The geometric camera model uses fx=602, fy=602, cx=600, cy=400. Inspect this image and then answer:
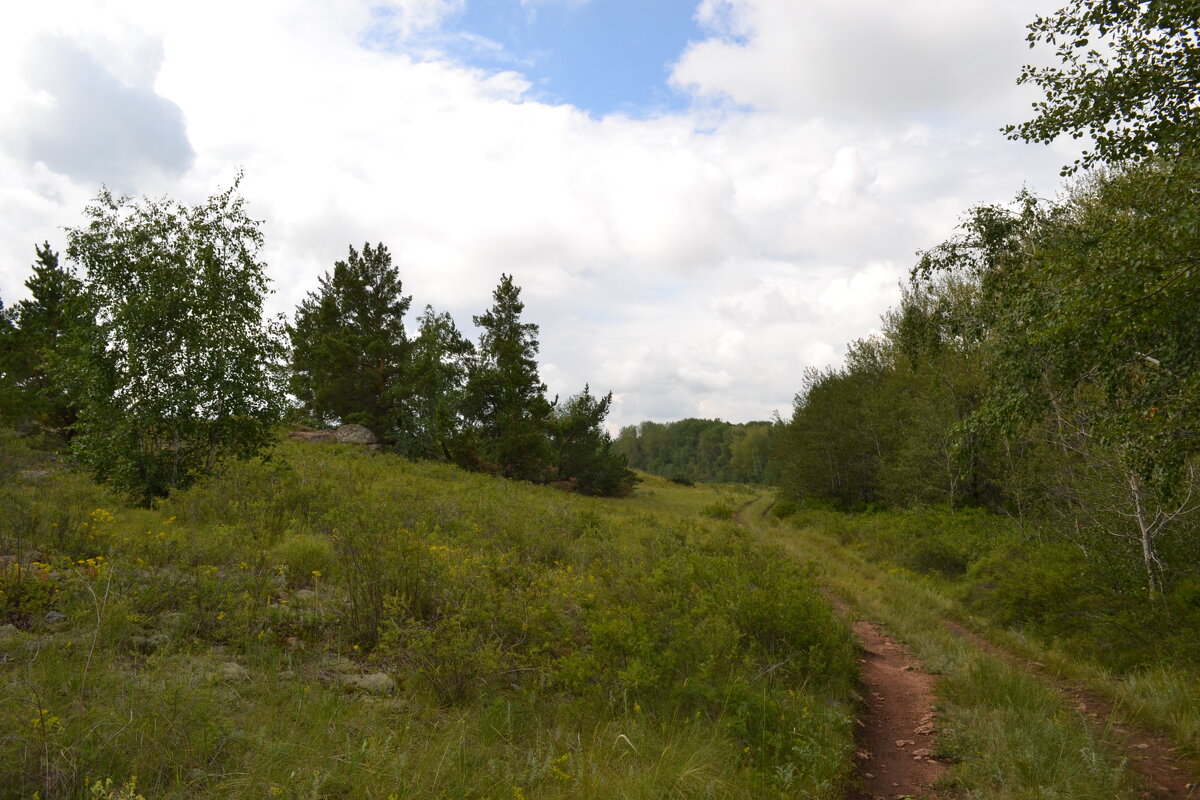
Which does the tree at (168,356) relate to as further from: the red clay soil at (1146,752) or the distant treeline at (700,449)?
the distant treeline at (700,449)

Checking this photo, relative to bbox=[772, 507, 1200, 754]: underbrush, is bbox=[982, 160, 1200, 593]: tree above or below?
above

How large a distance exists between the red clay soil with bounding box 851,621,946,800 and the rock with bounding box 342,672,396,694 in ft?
12.9

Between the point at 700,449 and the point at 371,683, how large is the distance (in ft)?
404

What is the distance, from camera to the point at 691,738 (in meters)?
4.80

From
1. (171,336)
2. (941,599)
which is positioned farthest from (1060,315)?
(171,336)

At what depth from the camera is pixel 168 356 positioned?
12672mm

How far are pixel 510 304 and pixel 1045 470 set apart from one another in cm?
2831

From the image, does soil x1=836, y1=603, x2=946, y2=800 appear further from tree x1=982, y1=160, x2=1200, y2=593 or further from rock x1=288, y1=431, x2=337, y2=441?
rock x1=288, y1=431, x2=337, y2=441

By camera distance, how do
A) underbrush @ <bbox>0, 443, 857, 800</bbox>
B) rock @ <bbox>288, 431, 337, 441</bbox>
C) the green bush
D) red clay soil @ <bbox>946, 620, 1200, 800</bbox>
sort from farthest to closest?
rock @ <bbox>288, 431, 337, 441</bbox>
the green bush
red clay soil @ <bbox>946, 620, 1200, 800</bbox>
underbrush @ <bbox>0, 443, 857, 800</bbox>

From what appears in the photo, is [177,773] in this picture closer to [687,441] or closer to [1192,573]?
[1192,573]

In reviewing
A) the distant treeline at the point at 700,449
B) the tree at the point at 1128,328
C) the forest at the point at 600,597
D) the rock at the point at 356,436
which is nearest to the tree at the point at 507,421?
the rock at the point at 356,436

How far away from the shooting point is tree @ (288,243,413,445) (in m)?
32.3

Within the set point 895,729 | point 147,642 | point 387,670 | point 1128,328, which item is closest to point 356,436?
point 147,642

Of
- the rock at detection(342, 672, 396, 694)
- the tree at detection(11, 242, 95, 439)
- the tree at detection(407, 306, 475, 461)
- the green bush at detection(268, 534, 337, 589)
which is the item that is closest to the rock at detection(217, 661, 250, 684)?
the rock at detection(342, 672, 396, 694)
